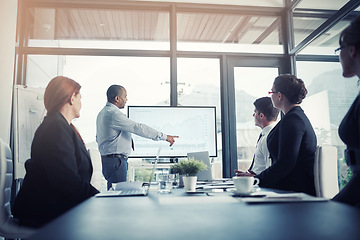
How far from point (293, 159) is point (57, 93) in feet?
4.80

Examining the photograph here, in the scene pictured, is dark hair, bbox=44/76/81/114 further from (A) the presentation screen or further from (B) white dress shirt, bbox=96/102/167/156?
(A) the presentation screen

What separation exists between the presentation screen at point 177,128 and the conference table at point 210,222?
9.98 feet

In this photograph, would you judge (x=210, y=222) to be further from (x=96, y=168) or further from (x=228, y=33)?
(x=228, y=33)

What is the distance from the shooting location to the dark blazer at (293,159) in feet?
6.56

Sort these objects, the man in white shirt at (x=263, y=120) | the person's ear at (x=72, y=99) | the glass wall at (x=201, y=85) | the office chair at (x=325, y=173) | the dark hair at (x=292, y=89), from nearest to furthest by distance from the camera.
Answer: the office chair at (x=325, y=173)
the person's ear at (x=72, y=99)
the dark hair at (x=292, y=89)
the man in white shirt at (x=263, y=120)
the glass wall at (x=201, y=85)

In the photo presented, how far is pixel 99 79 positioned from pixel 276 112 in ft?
7.71

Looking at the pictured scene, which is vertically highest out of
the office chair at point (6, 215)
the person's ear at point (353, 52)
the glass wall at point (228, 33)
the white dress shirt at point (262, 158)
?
the glass wall at point (228, 33)

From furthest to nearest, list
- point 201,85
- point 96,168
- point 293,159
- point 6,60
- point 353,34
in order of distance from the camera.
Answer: point 201,85, point 6,60, point 96,168, point 293,159, point 353,34

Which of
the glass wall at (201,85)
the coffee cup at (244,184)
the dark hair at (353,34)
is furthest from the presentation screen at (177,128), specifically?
the dark hair at (353,34)

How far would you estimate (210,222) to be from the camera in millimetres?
804

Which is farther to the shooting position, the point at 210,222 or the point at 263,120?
the point at 263,120

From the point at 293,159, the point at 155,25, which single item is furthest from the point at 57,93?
the point at 155,25

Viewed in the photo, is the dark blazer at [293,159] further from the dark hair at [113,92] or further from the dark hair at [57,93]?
the dark hair at [113,92]

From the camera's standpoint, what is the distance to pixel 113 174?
11.2 feet
